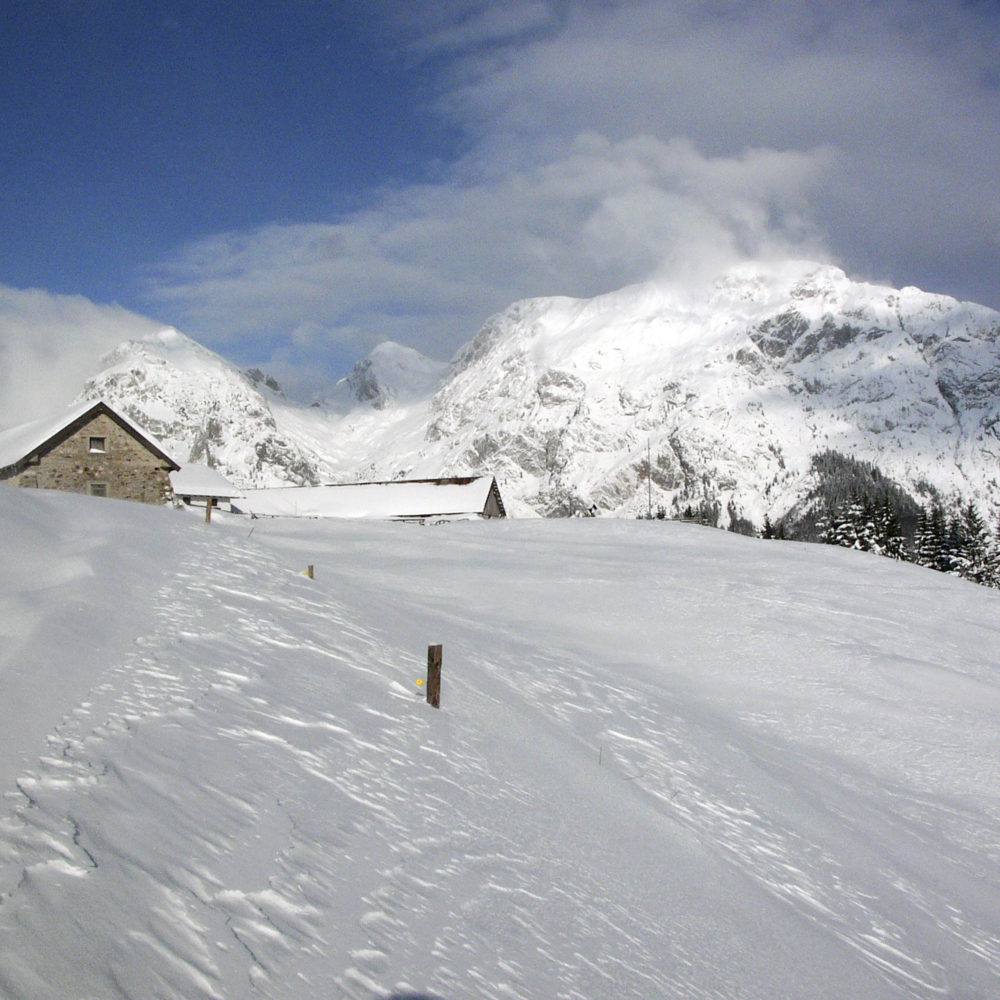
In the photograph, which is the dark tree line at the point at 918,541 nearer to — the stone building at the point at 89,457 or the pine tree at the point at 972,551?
the pine tree at the point at 972,551

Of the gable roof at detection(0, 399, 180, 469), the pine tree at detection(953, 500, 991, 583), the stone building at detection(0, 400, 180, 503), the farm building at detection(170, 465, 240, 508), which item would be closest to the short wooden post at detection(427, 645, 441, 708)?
the stone building at detection(0, 400, 180, 503)

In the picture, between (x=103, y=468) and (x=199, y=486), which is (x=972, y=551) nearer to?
(x=199, y=486)

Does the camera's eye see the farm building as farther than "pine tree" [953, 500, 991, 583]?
No

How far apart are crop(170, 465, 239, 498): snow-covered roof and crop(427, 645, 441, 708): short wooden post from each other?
138ft

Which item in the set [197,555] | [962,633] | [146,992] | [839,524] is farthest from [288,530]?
[839,524]

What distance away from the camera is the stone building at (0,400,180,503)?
35594 mm

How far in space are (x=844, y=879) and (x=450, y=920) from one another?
6913 mm

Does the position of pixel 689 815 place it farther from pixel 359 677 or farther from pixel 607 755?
pixel 359 677

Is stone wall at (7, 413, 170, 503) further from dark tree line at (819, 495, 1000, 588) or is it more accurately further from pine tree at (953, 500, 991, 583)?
pine tree at (953, 500, 991, 583)

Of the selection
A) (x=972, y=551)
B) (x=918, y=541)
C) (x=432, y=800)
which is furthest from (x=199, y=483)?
(x=972, y=551)

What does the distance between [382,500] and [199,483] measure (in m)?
24.1

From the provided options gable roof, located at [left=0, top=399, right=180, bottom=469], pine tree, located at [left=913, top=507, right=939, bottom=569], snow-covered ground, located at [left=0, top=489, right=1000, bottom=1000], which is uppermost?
gable roof, located at [left=0, top=399, right=180, bottom=469]

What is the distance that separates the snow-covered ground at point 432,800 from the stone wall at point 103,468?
2048 centimetres

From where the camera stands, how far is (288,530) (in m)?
39.6
